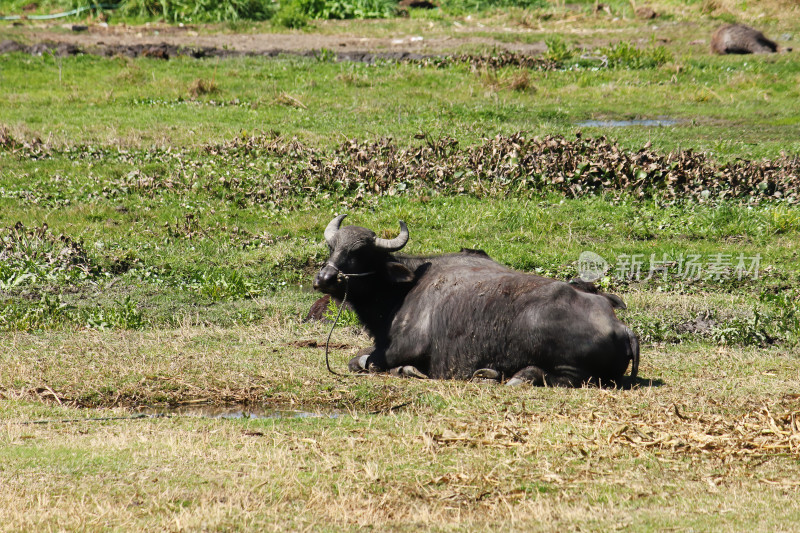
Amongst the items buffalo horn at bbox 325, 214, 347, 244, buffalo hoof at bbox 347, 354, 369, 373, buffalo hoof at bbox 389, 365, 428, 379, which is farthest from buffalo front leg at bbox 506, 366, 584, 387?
buffalo horn at bbox 325, 214, 347, 244

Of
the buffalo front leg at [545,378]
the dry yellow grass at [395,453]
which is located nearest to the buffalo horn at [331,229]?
the dry yellow grass at [395,453]

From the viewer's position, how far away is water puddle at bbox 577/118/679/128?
17828mm

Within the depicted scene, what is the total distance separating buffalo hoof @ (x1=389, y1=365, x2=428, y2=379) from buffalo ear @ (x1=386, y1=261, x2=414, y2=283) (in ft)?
2.39

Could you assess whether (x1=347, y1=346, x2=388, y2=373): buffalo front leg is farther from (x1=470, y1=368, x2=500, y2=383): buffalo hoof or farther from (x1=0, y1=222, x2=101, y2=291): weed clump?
(x1=0, y1=222, x2=101, y2=291): weed clump

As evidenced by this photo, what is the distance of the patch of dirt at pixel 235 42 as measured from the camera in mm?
23438

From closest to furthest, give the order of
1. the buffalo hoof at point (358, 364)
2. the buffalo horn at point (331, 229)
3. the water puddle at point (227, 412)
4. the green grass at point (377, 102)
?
the water puddle at point (227, 412) < the buffalo hoof at point (358, 364) < the buffalo horn at point (331, 229) < the green grass at point (377, 102)

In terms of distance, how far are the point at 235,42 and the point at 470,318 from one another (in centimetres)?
1934

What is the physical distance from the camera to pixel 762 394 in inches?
261

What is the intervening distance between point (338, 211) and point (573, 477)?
28.7ft

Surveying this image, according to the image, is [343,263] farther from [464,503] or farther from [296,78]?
[296,78]

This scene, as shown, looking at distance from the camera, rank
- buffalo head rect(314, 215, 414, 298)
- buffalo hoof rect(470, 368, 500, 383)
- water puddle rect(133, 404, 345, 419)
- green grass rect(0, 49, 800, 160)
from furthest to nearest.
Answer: green grass rect(0, 49, 800, 160)
buffalo head rect(314, 215, 414, 298)
buffalo hoof rect(470, 368, 500, 383)
water puddle rect(133, 404, 345, 419)

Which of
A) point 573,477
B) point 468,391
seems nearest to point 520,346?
point 468,391

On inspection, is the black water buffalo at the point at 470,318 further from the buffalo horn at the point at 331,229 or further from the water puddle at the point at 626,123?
the water puddle at the point at 626,123

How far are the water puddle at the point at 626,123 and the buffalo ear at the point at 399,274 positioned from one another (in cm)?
1033
